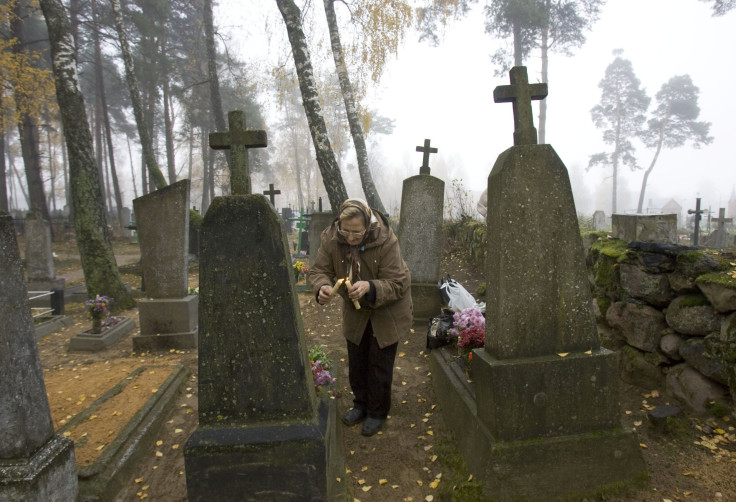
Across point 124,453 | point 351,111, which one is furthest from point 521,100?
point 351,111

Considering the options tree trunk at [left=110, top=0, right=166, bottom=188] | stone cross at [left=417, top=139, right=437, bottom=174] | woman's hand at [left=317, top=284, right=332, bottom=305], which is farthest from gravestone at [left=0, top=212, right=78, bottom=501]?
tree trunk at [left=110, top=0, right=166, bottom=188]

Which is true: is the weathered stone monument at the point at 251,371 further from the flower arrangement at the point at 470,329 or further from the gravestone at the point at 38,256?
the gravestone at the point at 38,256

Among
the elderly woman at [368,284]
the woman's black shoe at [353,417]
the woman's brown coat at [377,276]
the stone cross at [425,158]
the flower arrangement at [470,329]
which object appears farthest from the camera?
the stone cross at [425,158]

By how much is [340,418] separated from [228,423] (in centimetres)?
133

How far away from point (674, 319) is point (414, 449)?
2229mm

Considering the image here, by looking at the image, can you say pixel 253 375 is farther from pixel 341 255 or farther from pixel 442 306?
pixel 442 306

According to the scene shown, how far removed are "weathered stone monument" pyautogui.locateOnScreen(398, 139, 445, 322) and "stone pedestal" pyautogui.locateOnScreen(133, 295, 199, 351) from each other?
124 inches

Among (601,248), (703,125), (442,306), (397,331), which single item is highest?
(703,125)

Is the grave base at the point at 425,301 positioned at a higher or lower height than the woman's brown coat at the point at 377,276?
lower

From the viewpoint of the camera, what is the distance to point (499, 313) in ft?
7.97

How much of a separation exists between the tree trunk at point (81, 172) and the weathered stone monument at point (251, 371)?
6.56 m

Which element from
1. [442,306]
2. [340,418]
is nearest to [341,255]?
[340,418]

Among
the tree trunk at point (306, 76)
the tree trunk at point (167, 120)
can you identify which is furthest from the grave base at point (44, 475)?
the tree trunk at point (167, 120)

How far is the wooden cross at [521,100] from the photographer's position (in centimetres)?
251
